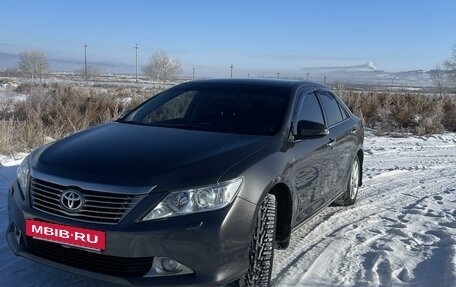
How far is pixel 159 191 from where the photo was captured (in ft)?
9.45

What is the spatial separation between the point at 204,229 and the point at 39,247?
114cm

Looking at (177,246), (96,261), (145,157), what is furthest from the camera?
(145,157)

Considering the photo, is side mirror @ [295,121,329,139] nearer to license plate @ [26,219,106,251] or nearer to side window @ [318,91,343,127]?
side window @ [318,91,343,127]

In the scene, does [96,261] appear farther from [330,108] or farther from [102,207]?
[330,108]

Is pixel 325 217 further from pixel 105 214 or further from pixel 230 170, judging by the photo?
pixel 105 214

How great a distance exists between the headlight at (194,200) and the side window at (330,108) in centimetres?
238

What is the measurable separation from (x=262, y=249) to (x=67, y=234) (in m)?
1.28

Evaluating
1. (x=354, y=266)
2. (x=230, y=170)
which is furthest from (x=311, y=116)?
(x=230, y=170)

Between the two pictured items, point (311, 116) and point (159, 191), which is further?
point (311, 116)

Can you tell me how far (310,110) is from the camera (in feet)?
15.3

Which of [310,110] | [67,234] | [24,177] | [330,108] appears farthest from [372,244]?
[24,177]

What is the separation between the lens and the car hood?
2951 millimetres

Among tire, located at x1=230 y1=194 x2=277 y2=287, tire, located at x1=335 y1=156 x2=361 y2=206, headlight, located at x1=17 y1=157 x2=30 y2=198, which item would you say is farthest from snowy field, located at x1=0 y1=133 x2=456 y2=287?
headlight, located at x1=17 y1=157 x2=30 y2=198

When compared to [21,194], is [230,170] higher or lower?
higher
